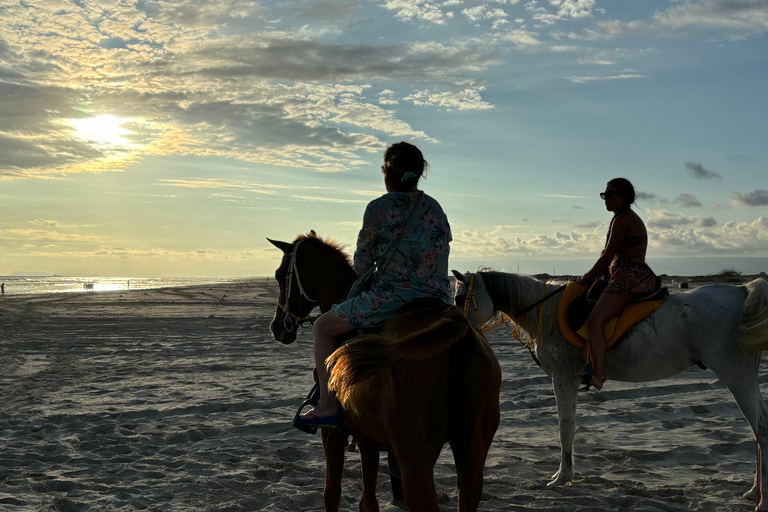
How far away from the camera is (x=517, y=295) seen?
19.7 ft

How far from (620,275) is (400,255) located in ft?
9.52

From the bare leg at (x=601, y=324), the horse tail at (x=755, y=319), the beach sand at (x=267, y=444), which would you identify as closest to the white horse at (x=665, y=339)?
the horse tail at (x=755, y=319)

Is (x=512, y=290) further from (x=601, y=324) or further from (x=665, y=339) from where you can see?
(x=665, y=339)

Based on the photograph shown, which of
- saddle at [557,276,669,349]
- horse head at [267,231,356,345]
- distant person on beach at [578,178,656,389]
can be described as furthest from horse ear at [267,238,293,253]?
distant person on beach at [578,178,656,389]

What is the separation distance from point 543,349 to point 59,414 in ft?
20.6

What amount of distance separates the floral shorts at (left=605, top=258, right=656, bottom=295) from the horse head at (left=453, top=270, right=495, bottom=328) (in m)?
1.21

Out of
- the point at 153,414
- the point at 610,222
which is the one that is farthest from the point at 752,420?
the point at 153,414

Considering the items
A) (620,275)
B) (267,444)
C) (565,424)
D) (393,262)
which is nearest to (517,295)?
(620,275)

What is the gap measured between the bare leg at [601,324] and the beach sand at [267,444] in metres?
1.01

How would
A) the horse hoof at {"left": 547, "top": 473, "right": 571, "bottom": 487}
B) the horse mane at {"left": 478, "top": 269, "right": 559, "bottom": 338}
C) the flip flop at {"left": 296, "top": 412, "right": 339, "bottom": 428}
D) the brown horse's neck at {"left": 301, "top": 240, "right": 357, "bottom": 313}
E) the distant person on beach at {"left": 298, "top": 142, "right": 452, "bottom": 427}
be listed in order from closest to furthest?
the flip flop at {"left": 296, "top": 412, "right": 339, "bottom": 428} → the distant person on beach at {"left": 298, "top": 142, "right": 452, "bottom": 427} → the brown horse's neck at {"left": 301, "top": 240, "right": 357, "bottom": 313} → the horse hoof at {"left": 547, "top": 473, "right": 571, "bottom": 487} → the horse mane at {"left": 478, "top": 269, "right": 559, "bottom": 338}

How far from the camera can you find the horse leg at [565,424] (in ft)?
17.2

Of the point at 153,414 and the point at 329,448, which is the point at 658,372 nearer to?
the point at 329,448

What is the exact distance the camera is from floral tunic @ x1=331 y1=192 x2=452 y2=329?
3.39m

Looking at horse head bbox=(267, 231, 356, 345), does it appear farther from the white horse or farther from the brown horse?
the white horse
